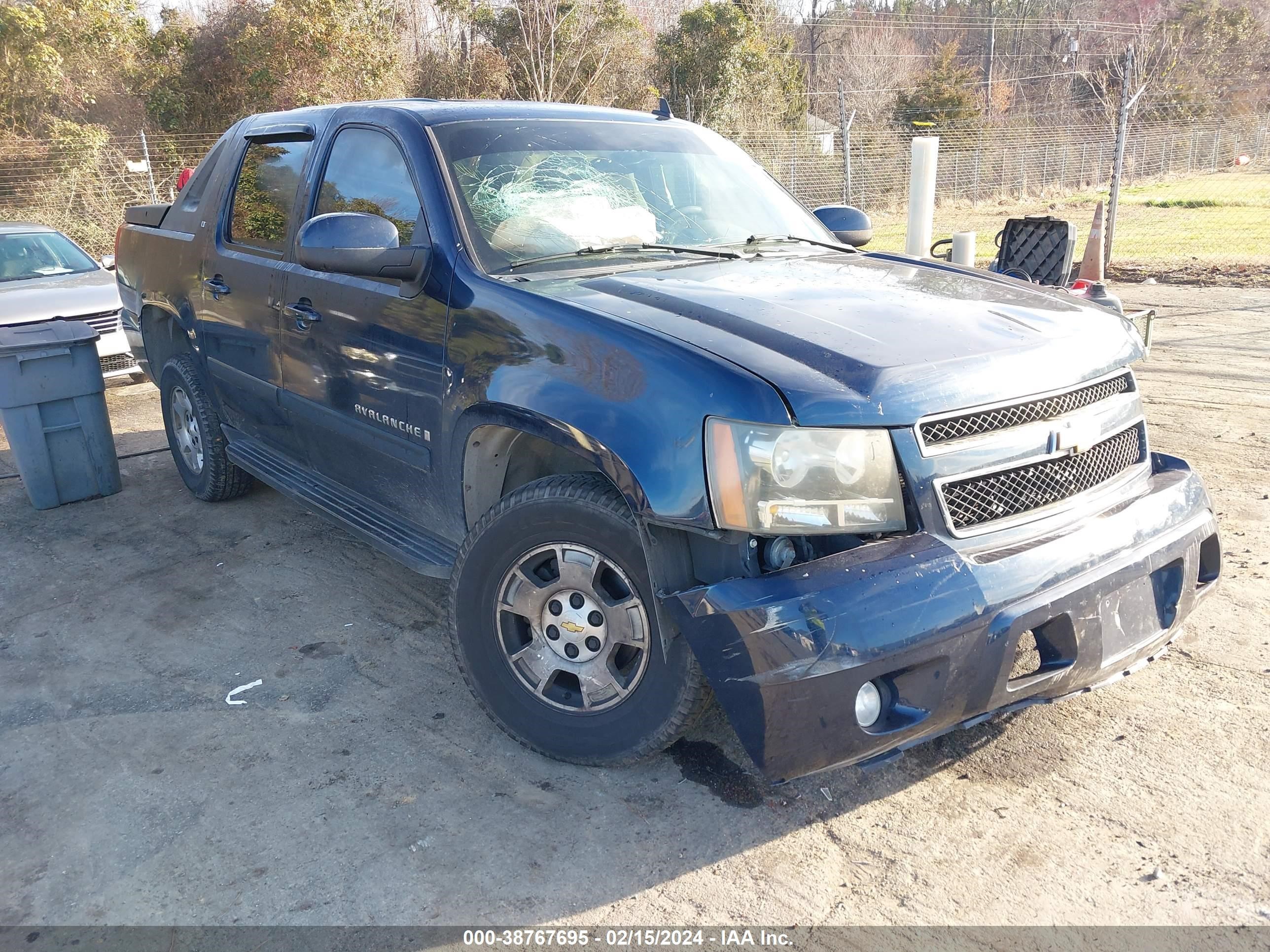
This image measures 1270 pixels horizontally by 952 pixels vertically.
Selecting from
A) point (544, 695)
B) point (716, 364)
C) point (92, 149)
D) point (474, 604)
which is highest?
point (92, 149)

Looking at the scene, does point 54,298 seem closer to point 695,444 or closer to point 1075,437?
point 695,444

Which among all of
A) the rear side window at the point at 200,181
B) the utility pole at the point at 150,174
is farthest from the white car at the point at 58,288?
the utility pole at the point at 150,174

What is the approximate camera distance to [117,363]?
8.55 m

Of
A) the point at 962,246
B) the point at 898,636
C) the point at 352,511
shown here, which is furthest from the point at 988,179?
the point at 898,636

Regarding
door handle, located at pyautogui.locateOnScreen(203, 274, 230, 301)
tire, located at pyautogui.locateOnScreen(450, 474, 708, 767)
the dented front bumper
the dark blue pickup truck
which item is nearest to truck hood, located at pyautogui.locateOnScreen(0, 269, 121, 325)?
door handle, located at pyautogui.locateOnScreen(203, 274, 230, 301)

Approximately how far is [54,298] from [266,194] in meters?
4.83

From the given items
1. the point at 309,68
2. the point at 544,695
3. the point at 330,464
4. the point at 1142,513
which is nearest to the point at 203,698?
the point at 330,464

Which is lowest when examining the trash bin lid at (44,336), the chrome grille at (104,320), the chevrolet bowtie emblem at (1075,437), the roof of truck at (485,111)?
the chrome grille at (104,320)

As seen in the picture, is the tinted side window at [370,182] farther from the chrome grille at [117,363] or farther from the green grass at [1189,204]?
the green grass at [1189,204]

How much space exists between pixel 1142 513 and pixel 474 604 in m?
1.94

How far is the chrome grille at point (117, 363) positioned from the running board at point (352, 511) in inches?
166

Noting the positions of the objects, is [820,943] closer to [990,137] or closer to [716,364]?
[716,364]

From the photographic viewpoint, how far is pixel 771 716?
2395mm

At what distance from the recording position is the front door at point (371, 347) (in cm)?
346
